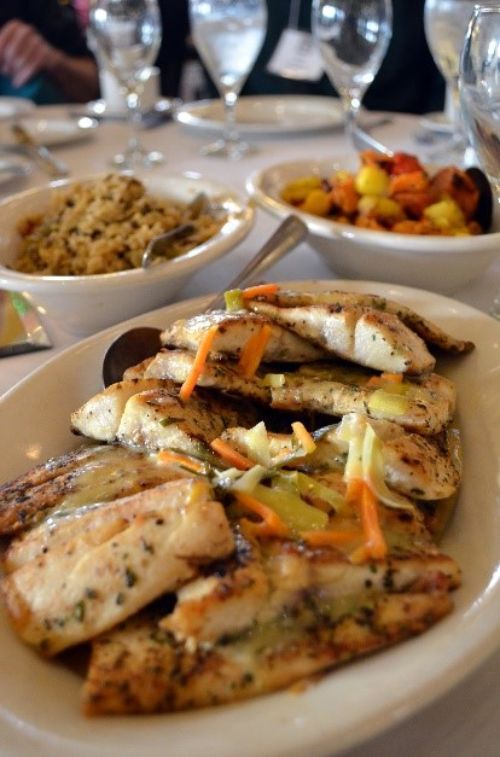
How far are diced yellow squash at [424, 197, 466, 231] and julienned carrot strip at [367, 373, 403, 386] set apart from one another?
0.63 m

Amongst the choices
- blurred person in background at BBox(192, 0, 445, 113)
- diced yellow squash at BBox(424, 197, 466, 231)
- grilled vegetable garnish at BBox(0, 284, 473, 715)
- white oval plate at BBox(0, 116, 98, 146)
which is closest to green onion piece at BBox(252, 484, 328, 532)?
grilled vegetable garnish at BBox(0, 284, 473, 715)

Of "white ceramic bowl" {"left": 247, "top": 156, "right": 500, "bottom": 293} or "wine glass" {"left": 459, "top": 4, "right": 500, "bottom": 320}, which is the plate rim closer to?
"white ceramic bowl" {"left": 247, "top": 156, "right": 500, "bottom": 293}

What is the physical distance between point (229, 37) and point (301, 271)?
130cm

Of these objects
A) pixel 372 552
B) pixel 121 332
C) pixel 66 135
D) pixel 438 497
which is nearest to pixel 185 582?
pixel 372 552

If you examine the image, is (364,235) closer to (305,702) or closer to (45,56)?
(305,702)

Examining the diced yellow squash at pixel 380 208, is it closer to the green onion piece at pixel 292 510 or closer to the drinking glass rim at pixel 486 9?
the drinking glass rim at pixel 486 9

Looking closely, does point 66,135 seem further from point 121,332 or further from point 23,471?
point 23,471

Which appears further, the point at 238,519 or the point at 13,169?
the point at 13,169

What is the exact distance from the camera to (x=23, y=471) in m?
0.97

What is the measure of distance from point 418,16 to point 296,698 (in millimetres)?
4141

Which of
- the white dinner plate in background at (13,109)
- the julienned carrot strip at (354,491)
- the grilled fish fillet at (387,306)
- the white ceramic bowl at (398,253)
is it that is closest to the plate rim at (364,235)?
the white ceramic bowl at (398,253)

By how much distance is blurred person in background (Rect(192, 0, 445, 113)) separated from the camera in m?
3.92

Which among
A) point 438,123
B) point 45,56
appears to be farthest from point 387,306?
point 45,56

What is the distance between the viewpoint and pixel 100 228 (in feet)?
5.13
